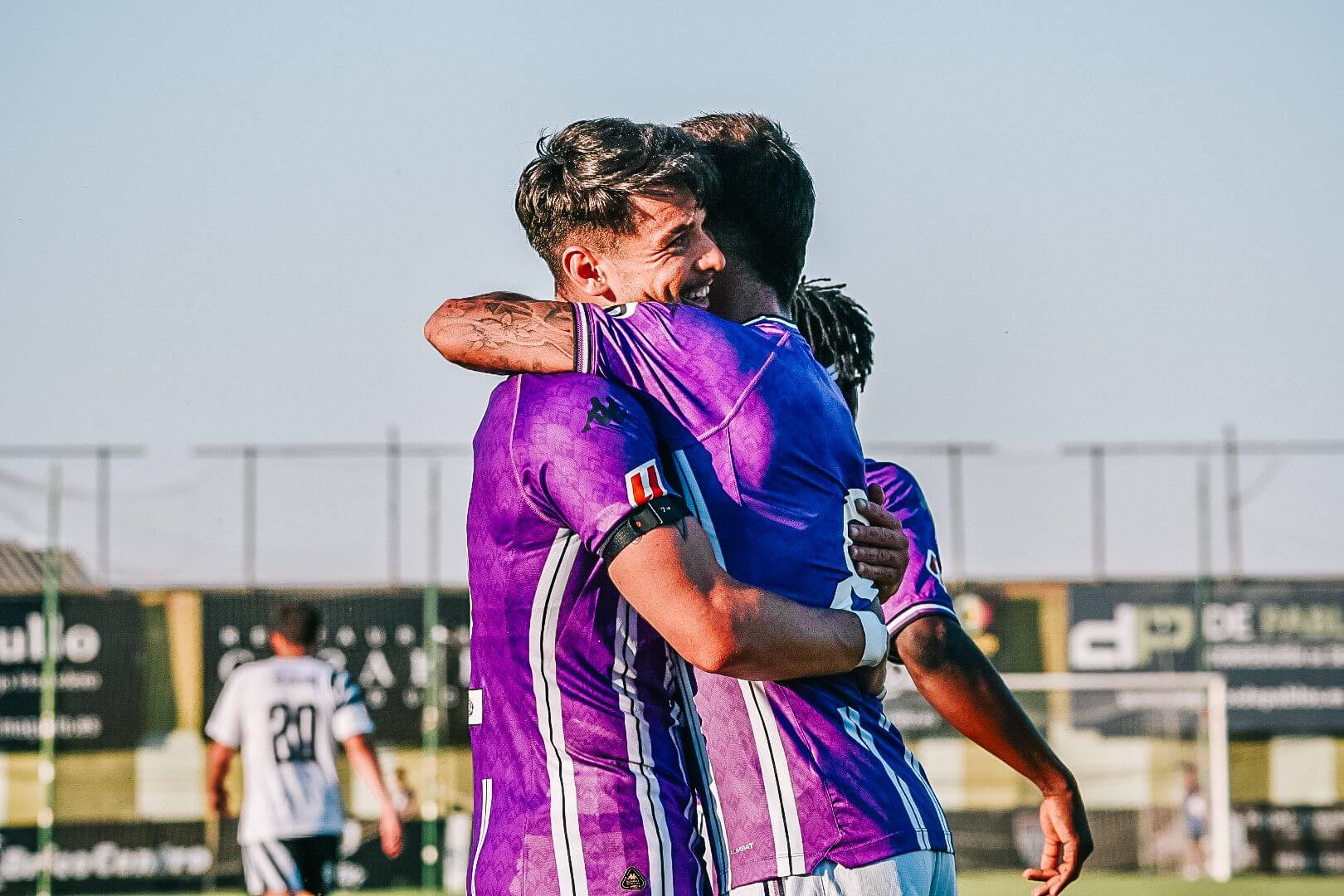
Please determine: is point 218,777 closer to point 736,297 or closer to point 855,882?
point 736,297

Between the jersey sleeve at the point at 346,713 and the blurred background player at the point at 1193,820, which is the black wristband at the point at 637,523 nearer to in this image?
the jersey sleeve at the point at 346,713

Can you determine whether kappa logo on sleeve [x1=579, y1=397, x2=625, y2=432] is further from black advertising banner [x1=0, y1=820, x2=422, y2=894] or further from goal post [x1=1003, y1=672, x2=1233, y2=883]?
goal post [x1=1003, y1=672, x2=1233, y2=883]

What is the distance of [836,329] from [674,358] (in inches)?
59.8

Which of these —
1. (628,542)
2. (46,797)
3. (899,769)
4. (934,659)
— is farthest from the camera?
(46,797)

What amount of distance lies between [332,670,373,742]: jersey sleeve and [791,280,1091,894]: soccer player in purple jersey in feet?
23.0

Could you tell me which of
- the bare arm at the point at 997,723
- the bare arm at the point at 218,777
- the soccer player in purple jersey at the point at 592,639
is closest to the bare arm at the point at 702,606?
the soccer player in purple jersey at the point at 592,639

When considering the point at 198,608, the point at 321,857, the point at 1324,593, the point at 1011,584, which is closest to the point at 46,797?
the point at 198,608

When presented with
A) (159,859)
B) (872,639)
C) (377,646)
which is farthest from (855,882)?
(159,859)

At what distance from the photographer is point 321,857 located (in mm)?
10727

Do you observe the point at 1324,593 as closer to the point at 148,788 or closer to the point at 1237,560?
the point at 1237,560

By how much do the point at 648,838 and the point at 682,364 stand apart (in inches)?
27.6

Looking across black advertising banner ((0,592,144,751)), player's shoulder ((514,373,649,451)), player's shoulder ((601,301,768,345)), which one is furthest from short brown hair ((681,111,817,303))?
black advertising banner ((0,592,144,751))

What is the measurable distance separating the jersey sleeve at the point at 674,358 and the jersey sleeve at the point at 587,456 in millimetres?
54

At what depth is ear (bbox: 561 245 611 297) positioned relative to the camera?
2.94 metres
